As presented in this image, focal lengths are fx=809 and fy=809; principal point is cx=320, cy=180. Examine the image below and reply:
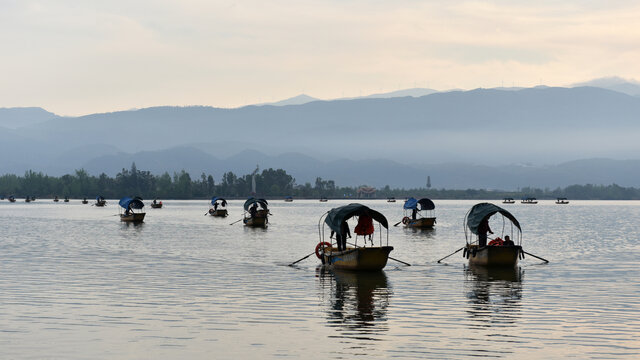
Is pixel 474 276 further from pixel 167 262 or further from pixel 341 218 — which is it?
pixel 167 262

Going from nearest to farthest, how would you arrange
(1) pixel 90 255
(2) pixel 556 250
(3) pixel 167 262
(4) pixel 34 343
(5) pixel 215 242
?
(4) pixel 34 343 < (3) pixel 167 262 < (1) pixel 90 255 < (2) pixel 556 250 < (5) pixel 215 242

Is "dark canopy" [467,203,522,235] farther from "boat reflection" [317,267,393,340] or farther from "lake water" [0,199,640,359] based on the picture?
"boat reflection" [317,267,393,340]

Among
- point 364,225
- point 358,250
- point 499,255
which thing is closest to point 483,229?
point 499,255

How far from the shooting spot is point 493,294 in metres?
41.2

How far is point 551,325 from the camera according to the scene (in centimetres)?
3088

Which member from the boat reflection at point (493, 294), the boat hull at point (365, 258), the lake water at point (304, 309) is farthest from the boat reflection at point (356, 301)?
the boat reflection at point (493, 294)

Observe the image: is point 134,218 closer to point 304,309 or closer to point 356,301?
point 356,301

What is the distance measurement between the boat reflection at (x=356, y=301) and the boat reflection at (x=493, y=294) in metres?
4.04

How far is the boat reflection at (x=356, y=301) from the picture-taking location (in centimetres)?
3038

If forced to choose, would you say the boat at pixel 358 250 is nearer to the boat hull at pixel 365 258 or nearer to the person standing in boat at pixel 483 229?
the boat hull at pixel 365 258

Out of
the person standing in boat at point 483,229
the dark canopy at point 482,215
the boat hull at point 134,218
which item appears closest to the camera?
the dark canopy at point 482,215

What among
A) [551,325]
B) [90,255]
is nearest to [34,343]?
[551,325]

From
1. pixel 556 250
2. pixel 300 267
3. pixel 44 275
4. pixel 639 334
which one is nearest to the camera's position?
pixel 639 334

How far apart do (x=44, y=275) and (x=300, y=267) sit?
1707cm
